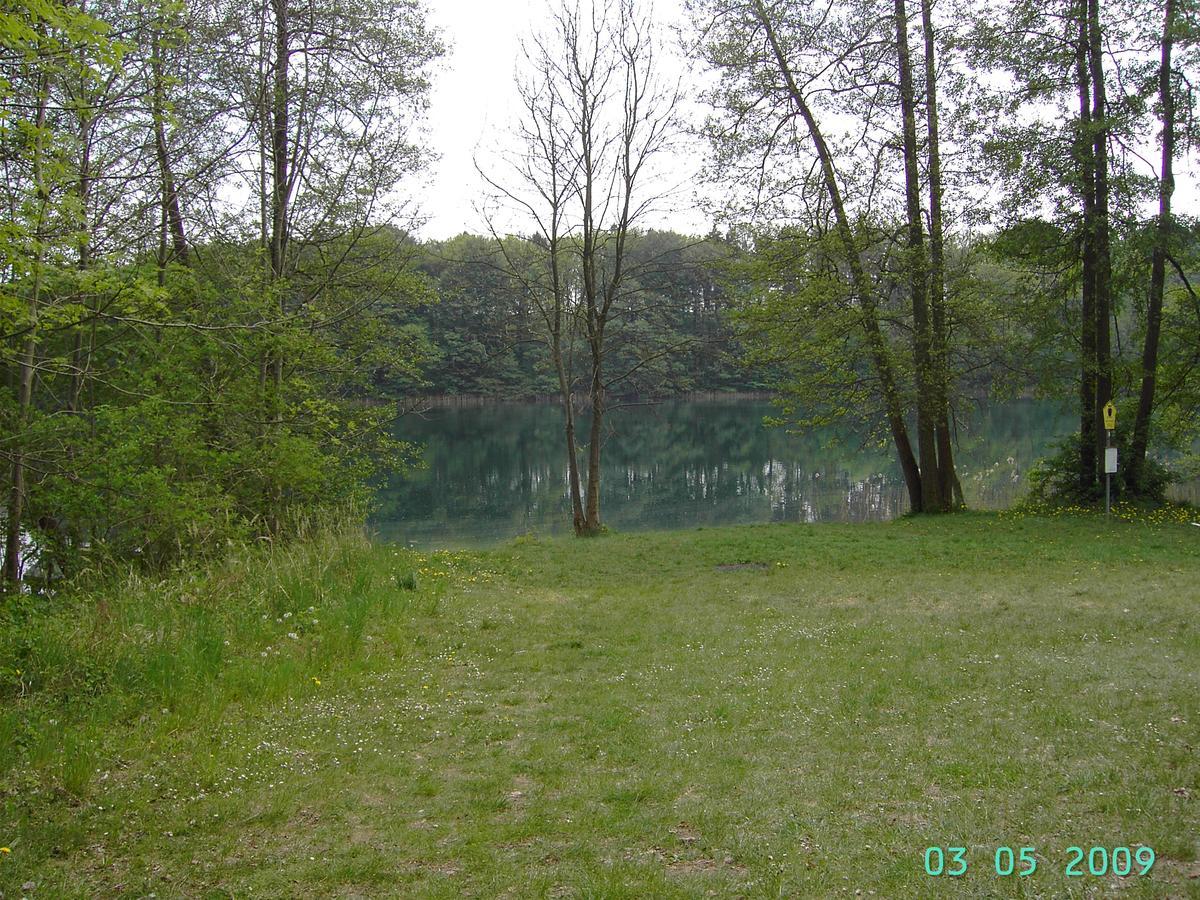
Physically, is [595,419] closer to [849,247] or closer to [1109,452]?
[849,247]

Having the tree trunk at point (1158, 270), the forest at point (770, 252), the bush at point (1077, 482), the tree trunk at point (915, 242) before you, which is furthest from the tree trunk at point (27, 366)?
the bush at point (1077, 482)

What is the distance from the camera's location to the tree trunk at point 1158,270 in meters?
14.2

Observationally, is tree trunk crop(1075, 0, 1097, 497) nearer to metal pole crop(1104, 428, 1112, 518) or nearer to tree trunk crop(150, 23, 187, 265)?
metal pole crop(1104, 428, 1112, 518)

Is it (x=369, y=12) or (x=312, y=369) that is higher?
(x=369, y=12)

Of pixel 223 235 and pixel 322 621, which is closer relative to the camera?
pixel 322 621

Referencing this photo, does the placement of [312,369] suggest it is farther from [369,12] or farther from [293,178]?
[369,12]

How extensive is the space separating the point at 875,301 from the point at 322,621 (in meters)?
12.1

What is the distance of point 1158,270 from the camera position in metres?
15.2

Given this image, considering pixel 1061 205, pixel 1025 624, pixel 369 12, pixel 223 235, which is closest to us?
pixel 1025 624

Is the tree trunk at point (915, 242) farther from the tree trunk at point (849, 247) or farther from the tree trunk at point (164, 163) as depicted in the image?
the tree trunk at point (164, 163)

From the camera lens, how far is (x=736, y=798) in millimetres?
3750

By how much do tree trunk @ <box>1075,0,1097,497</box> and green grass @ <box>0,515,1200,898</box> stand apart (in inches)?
310

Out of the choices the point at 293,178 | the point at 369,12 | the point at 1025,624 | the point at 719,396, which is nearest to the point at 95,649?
the point at 1025,624

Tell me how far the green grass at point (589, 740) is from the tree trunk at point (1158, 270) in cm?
800
